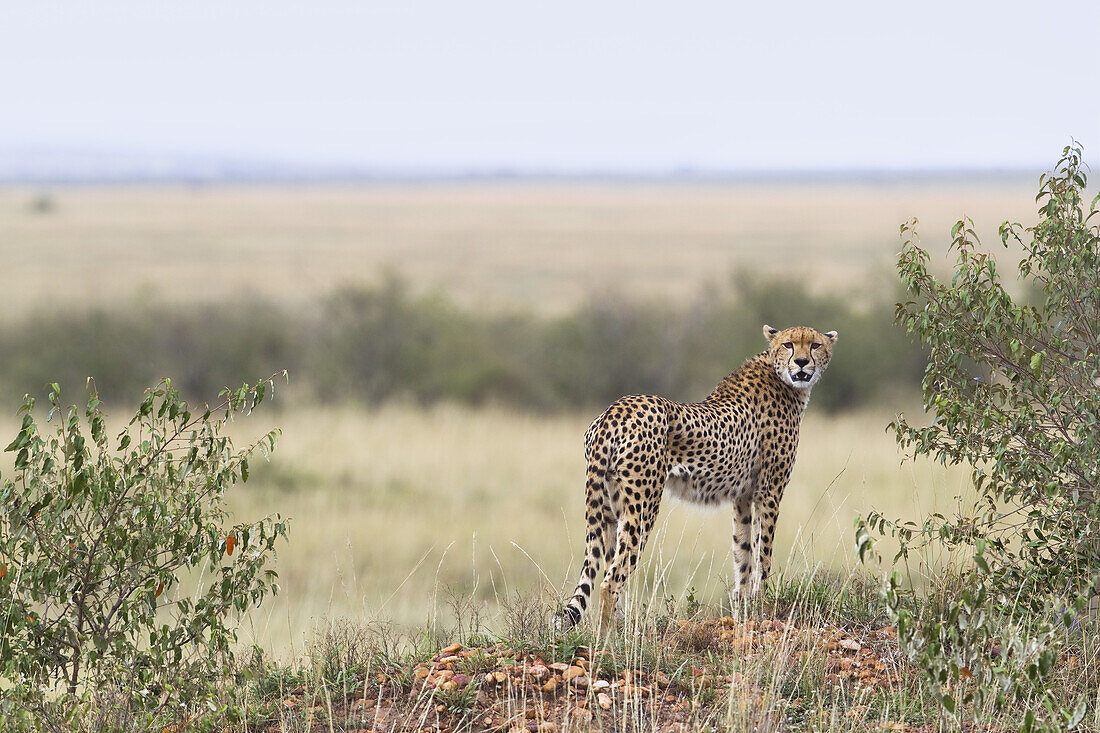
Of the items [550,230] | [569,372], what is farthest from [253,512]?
[550,230]

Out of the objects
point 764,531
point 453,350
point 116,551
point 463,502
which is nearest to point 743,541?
point 764,531

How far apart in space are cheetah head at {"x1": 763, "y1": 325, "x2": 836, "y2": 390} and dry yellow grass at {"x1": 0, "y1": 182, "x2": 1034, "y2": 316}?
15.2 m

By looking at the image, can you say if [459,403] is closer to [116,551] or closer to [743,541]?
[743,541]

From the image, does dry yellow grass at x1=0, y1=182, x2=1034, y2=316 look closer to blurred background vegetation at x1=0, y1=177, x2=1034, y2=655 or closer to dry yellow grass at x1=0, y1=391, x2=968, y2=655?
blurred background vegetation at x1=0, y1=177, x2=1034, y2=655

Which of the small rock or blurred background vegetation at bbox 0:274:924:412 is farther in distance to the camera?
blurred background vegetation at bbox 0:274:924:412

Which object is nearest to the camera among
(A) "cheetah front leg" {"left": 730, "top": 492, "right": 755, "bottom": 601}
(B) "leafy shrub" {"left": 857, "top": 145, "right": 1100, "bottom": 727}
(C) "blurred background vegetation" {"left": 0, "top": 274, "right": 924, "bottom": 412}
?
(B) "leafy shrub" {"left": 857, "top": 145, "right": 1100, "bottom": 727}

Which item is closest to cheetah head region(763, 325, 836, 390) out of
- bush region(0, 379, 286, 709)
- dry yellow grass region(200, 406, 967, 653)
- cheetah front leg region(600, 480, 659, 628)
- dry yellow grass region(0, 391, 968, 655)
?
cheetah front leg region(600, 480, 659, 628)

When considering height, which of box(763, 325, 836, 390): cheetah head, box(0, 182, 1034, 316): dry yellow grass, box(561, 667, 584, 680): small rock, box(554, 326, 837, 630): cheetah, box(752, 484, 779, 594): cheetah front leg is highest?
box(763, 325, 836, 390): cheetah head

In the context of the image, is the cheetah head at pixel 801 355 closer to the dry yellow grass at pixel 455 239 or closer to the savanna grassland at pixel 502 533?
the savanna grassland at pixel 502 533

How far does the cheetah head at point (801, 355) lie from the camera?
5.48 meters

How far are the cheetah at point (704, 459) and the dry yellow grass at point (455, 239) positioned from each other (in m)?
15.2

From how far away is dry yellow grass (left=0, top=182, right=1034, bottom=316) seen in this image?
38.0 meters

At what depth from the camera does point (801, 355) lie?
5.50m

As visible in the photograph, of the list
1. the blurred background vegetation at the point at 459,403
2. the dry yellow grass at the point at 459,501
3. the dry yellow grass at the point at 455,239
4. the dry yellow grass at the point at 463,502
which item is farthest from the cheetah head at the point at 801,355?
the dry yellow grass at the point at 455,239
